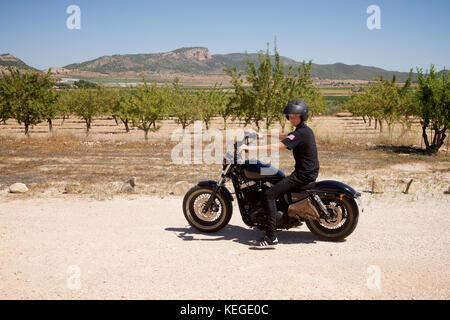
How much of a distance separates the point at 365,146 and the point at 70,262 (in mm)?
18222

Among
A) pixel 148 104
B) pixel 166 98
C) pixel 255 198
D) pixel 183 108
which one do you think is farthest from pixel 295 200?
pixel 183 108

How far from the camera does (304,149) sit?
5.45 meters

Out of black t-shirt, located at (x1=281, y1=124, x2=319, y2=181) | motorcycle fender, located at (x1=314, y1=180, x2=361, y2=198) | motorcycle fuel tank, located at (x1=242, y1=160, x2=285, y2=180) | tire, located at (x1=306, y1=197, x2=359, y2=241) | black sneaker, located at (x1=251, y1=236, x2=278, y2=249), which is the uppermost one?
black t-shirt, located at (x1=281, y1=124, x2=319, y2=181)

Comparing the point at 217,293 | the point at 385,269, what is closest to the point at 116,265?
the point at 217,293

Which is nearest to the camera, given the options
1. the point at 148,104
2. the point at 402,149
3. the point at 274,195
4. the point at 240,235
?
the point at 274,195

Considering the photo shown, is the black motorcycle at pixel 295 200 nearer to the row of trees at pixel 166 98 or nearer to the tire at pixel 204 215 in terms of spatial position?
the tire at pixel 204 215

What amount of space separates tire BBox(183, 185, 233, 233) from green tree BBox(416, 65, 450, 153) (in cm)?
1443

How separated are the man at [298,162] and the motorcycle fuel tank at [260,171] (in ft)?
0.85

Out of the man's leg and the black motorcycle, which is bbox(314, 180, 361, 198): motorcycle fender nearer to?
the black motorcycle

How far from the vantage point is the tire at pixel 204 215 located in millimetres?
6292

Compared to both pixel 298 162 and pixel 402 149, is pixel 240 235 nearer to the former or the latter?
pixel 298 162

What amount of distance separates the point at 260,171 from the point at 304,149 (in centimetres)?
77

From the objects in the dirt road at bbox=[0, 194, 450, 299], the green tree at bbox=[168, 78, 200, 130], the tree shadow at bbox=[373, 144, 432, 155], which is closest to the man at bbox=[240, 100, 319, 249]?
the dirt road at bbox=[0, 194, 450, 299]

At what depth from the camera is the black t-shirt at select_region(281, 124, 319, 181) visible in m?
5.30
